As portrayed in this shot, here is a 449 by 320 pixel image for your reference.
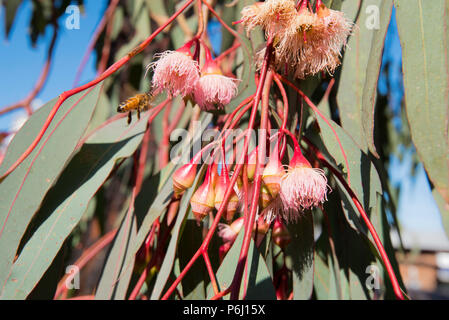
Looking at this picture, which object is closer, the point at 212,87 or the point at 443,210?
the point at 212,87

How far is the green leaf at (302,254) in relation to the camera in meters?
0.89

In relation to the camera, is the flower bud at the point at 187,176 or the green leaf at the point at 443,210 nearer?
the flower bud at the point at 187,176

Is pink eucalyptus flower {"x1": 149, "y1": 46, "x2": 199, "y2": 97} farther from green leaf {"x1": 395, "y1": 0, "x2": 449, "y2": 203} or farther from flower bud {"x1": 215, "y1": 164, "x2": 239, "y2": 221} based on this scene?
green leaf {"x1": 395, "y1": 0, "x2": 449, "y2": 203}

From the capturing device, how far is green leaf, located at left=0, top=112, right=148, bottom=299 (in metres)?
0.76

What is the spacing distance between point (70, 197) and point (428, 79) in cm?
70

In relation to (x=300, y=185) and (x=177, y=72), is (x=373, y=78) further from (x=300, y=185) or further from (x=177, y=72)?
(x=177, y=72)

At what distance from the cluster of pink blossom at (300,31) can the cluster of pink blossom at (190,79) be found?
0.10 metres

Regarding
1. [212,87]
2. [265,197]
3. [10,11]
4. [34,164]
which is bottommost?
[265,197]

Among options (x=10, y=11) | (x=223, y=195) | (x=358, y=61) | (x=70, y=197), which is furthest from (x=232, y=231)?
(x=10, y=11)

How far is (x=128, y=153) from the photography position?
37.6 inches

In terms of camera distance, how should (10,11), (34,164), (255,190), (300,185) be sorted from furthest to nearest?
(10,11)
(34,164)
(300,185)
(255,190)

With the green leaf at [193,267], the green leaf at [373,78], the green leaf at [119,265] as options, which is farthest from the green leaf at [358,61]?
the green leaf at [119,265]

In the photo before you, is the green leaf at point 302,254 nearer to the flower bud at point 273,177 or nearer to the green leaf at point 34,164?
the flower bud at point 273,177

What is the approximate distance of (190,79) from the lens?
783mm
